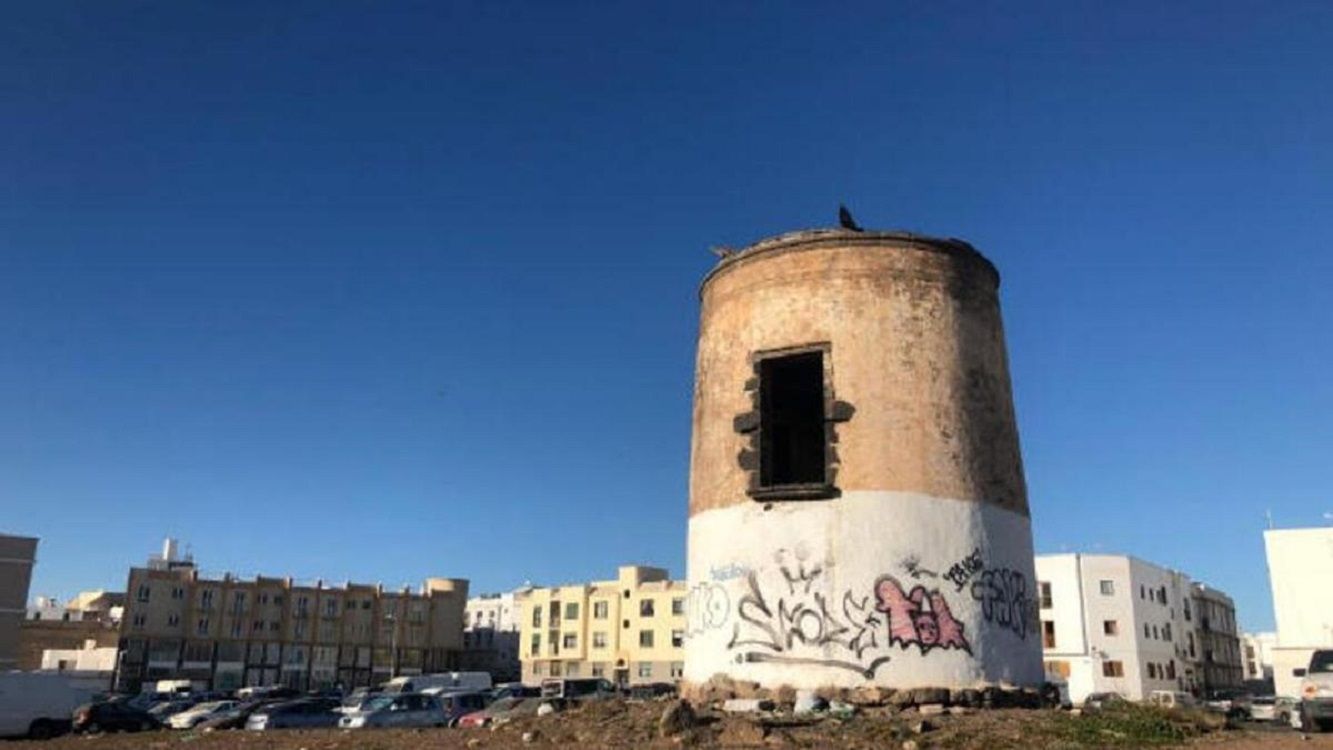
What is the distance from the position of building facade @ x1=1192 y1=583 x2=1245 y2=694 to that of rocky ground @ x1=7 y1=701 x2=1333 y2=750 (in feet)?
266

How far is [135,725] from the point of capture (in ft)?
121

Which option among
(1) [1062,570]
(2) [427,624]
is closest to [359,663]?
(2) [427,624]

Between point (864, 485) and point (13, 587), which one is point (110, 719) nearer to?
point (864, 485)

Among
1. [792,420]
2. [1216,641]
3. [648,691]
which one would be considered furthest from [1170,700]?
[1216,641]

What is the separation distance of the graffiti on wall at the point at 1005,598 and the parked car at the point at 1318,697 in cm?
659

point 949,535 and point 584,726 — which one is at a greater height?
point 949,535

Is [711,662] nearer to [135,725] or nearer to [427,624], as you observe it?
[135,725]

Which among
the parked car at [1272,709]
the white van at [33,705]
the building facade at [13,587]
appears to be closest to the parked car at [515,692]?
the white van at [33,705]

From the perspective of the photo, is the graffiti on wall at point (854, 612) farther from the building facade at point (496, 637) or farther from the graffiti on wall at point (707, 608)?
the building facade at point (496, 637)

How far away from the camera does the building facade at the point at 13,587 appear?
6328 centimetres

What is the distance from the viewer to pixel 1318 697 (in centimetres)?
2025

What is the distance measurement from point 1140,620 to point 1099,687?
653 centimetres

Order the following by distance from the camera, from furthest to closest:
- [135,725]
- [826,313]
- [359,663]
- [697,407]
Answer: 1. [359,663]
2. [135,725]
3. [697,407]
4. [826,313]

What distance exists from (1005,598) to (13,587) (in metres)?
66.2
